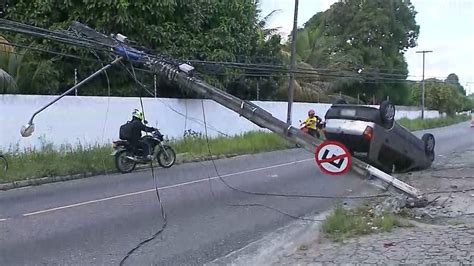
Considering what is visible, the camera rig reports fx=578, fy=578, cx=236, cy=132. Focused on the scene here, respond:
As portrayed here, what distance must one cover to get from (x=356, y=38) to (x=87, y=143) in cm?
3642

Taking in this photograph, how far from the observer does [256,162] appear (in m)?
19.0

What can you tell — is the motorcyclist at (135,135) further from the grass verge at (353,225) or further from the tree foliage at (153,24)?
the grass verge at (353,225)

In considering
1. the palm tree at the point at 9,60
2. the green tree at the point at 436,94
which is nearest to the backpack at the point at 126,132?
the palm tree at the point at 9,60

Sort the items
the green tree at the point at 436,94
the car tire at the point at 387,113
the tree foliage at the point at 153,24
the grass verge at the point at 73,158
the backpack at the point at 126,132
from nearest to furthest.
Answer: the car tire at the point at 387,113 < the grass verge at the point at 73,158 < the backpack at the point at 126,132 < the tree foliage at the point at 153,24 < the green tree at the point at 436,94

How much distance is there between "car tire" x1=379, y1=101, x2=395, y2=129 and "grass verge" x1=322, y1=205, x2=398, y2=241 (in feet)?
14.3

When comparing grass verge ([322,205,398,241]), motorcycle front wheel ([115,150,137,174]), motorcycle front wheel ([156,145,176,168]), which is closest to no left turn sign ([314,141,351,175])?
grass verge ([322,205,398,241])

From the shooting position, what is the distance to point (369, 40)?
50031 mm

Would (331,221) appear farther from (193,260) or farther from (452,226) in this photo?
(193,260)

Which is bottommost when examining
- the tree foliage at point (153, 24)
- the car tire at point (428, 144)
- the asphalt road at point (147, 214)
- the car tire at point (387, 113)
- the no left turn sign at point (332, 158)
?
the asphalt road at point (147, 214)

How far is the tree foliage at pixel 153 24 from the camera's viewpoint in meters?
20.4

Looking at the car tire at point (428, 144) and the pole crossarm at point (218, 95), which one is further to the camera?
the car tire at point (428, 144)

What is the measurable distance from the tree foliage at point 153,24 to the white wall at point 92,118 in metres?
1.24

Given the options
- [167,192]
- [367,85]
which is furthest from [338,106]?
[367,85]

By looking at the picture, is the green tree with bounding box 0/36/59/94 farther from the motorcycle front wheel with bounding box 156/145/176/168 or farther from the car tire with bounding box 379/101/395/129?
the car tire with bounding box 379/101/395/129
